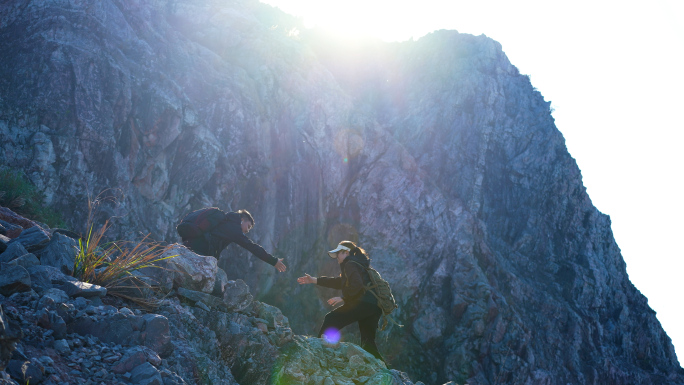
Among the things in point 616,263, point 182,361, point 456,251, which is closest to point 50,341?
point 182,361

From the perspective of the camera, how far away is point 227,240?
24.2ft

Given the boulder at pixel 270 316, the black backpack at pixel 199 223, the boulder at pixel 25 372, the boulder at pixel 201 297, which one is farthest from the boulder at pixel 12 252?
the black backpack at pixel 199 223

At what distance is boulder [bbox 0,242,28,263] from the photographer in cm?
420

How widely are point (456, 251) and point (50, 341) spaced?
58.1 ft

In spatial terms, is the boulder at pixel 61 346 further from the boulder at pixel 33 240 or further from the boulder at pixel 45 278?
the boulder at pixel 33 240

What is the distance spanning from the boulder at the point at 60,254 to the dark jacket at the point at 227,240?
2359 mm

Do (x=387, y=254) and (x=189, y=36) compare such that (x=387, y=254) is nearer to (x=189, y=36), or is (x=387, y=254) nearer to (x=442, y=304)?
(x=442, y=304)

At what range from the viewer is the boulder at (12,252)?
13.8 feet

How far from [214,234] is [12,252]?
3229mm

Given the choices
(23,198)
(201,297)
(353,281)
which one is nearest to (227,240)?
(201,297)

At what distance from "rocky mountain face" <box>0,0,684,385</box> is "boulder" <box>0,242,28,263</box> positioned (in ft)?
29.4

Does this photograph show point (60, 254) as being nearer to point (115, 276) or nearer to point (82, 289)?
point (115, 276)

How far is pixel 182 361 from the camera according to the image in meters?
4.06

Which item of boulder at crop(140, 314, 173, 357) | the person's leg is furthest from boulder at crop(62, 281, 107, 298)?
the person's leg
